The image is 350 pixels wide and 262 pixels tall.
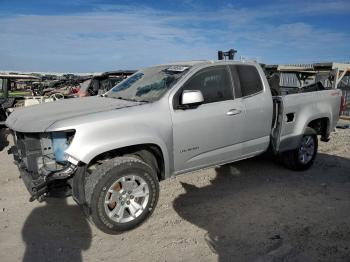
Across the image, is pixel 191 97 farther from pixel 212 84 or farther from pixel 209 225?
pixel 209 225

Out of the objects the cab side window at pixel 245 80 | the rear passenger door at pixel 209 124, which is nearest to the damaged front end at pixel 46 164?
the rear passenger door at pixel 209 124

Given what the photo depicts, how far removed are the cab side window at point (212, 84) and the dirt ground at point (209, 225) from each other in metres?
1.45

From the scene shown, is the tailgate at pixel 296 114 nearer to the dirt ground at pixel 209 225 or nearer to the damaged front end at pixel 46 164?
the dirt ground at pixel 209 225

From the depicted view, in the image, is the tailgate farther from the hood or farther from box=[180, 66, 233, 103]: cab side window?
the hood

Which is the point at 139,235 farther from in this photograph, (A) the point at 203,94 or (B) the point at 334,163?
(B) the point at 334,163

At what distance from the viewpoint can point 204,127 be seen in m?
4.27

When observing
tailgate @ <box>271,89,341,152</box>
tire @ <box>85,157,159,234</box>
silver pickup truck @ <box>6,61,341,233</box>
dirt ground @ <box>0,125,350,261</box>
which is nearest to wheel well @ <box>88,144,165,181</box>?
silver pickup truck @ <box>6,61,341,233</box>

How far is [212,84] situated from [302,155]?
2.42 m

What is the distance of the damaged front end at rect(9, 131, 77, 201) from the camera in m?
3.47

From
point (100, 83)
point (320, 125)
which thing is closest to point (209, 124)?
point (320, 125)

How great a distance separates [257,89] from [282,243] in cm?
228

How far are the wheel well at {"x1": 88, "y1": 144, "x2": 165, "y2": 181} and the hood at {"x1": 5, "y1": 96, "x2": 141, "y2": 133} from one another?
0.51 meters

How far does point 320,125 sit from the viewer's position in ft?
20.2

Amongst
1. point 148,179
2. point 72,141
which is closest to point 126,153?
point 148,179
